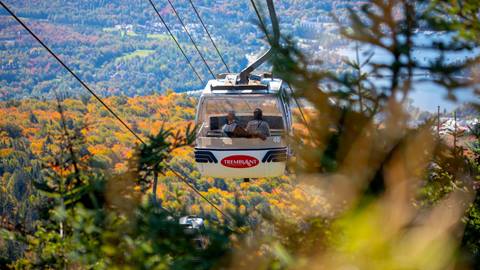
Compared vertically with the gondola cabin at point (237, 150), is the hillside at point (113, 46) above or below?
above

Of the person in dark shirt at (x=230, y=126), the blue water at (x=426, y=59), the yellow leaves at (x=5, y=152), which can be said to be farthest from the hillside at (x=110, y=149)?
the person in dark shirt at (x=230, y=126)

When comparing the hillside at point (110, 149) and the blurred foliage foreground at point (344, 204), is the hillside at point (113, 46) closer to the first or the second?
the hillside at point (110, 149)

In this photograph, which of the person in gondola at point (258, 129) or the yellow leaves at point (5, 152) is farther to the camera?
the yellow leaves at point (5, 152)

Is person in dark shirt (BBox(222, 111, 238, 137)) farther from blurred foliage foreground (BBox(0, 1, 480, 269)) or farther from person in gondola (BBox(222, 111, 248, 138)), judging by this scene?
blurred foliage foreground (BBox(0, 1, 480, 269))

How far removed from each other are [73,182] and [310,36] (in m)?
1.80

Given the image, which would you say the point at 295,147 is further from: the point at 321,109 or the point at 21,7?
the point at 21,7

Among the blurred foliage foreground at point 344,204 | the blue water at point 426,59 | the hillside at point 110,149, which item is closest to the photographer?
the blurred foliage foreground at point 344,204

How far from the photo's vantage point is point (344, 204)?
4.15 m

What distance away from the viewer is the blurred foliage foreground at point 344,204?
13.2 feet

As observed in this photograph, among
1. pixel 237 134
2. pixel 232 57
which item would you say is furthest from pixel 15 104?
pixel 237 134

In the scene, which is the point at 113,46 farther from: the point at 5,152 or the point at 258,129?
the point at 258,129

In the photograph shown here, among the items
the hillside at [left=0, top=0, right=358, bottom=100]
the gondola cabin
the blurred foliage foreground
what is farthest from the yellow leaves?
the blurred foliage foreground

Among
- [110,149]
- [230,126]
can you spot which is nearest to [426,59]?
[230,126]

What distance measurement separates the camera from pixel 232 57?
134 m
